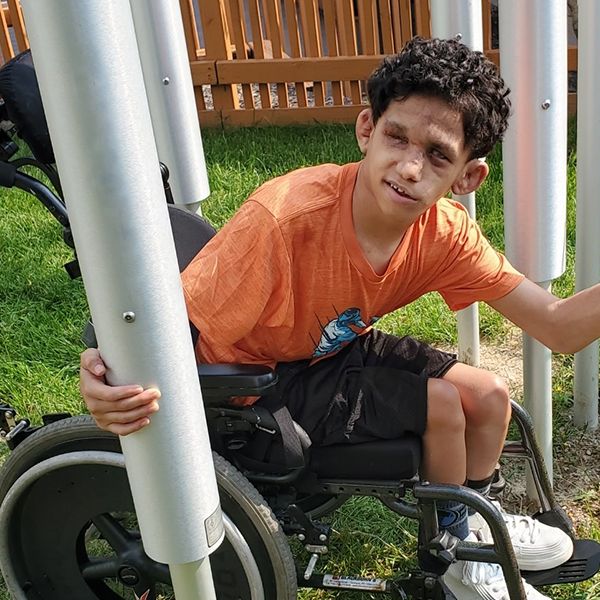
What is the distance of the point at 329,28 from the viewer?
5.17 meters

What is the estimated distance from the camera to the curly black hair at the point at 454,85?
5.82 feet

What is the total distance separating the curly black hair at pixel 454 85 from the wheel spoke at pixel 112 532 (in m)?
1.04

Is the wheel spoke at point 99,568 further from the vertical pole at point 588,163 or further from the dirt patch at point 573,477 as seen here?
the vertical pole at point 588,163

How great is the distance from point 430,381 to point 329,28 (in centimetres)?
364

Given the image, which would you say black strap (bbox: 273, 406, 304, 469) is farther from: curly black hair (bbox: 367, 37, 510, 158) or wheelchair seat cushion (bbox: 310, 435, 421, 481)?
curly black hair (bbox: 367, 37, 510, 158)

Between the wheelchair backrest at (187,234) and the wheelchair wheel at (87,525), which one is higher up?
the wheelchair backrest at (187,234)

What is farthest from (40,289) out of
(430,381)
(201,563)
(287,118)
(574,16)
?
(574,16)

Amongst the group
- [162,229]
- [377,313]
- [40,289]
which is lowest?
[40,289]

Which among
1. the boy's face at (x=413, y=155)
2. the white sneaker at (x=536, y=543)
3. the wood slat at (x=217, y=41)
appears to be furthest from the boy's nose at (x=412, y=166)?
Result: the wood slat at (x=217, y=41)

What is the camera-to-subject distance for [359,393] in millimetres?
1965

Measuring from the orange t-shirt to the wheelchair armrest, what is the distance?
7cm

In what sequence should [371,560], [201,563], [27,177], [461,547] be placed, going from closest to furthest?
[201,563] < [461,547] < [371,560] < [27,177]

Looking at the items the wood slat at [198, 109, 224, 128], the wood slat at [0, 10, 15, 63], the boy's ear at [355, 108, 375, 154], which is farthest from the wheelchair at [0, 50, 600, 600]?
the wood slat at [0, 10, 15, 63]

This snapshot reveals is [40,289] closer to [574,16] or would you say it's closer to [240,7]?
[240,7]
